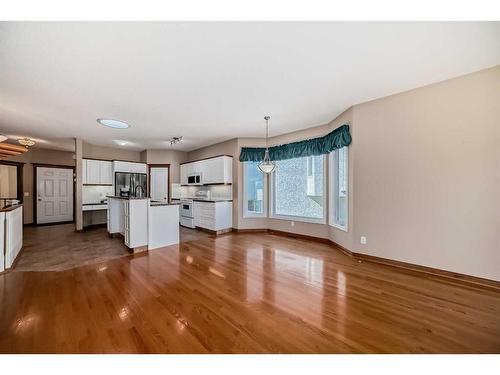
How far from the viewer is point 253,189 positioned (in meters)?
5.74

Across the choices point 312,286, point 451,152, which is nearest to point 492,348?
point 312,286

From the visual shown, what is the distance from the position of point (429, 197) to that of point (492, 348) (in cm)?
185

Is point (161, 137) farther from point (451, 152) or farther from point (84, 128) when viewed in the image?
point (451, 152)

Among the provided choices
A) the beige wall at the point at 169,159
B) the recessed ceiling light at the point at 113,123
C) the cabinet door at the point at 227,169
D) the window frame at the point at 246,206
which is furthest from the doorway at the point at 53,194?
the window frame at the point at 246,206

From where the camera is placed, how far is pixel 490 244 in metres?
2.45

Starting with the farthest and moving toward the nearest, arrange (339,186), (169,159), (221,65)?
(169,159) → (339,186) → (221,65)

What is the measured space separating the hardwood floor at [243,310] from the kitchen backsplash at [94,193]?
397 cm

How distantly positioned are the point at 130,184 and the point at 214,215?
3.53m

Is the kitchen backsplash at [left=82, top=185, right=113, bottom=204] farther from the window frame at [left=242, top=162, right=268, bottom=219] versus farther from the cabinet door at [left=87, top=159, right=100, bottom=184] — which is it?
the window frame at [left=242, top=162, right=268, bottom=219]

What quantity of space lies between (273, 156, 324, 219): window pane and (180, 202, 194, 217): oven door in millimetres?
2631

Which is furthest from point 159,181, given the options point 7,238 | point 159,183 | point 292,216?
point 292,216

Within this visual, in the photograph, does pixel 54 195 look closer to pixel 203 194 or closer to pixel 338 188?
pixel 203 194

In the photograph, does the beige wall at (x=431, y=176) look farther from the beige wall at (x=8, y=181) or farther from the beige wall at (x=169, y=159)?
the beige wall at (x=8, y=181)
